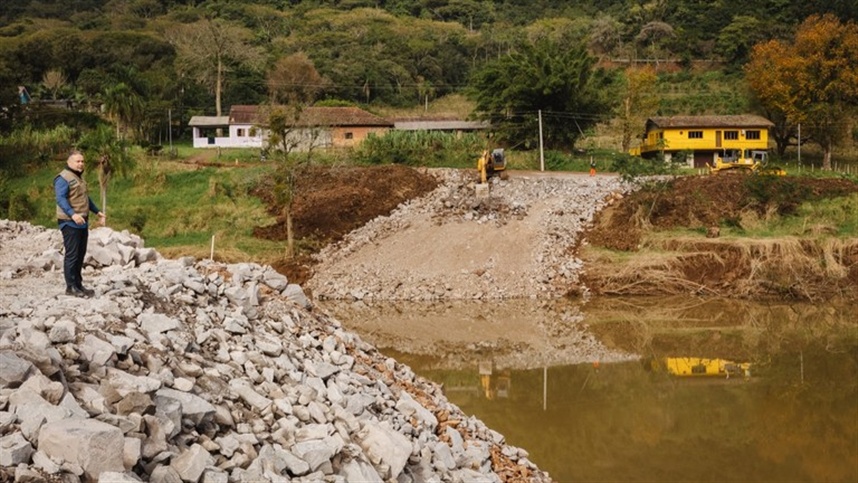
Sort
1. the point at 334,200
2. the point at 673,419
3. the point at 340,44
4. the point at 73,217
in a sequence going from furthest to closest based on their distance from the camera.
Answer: the point at 340,44
the point at 334,200
the point at 673,419
the point at 73,217

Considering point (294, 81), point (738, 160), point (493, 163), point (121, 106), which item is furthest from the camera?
point (294, 81)

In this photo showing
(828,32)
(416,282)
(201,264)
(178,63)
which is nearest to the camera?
(201,264)

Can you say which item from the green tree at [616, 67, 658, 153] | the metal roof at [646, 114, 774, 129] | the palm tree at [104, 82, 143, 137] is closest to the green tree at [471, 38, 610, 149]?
the green tree at [616, 67, 658, 153]

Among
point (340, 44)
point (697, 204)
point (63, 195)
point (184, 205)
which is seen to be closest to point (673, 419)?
point (63, 195)

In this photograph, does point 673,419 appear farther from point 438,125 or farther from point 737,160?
point 438,125

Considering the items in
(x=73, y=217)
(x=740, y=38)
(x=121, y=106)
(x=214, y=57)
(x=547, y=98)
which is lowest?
(x=73, y=217)

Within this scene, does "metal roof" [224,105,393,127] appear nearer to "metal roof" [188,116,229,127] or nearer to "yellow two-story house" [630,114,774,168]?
"metal roof" [188,116,229,127]

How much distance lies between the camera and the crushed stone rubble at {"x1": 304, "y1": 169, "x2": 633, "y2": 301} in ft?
77.0

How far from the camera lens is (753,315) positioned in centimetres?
2105

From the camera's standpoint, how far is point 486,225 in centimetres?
2647

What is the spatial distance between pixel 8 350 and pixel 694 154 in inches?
1609

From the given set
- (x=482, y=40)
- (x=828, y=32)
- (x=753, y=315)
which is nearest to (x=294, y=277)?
(x=753, y=315)

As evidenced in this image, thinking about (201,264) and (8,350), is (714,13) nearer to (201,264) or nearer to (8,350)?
(201,264)

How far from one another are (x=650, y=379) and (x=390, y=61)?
52.5 metres
